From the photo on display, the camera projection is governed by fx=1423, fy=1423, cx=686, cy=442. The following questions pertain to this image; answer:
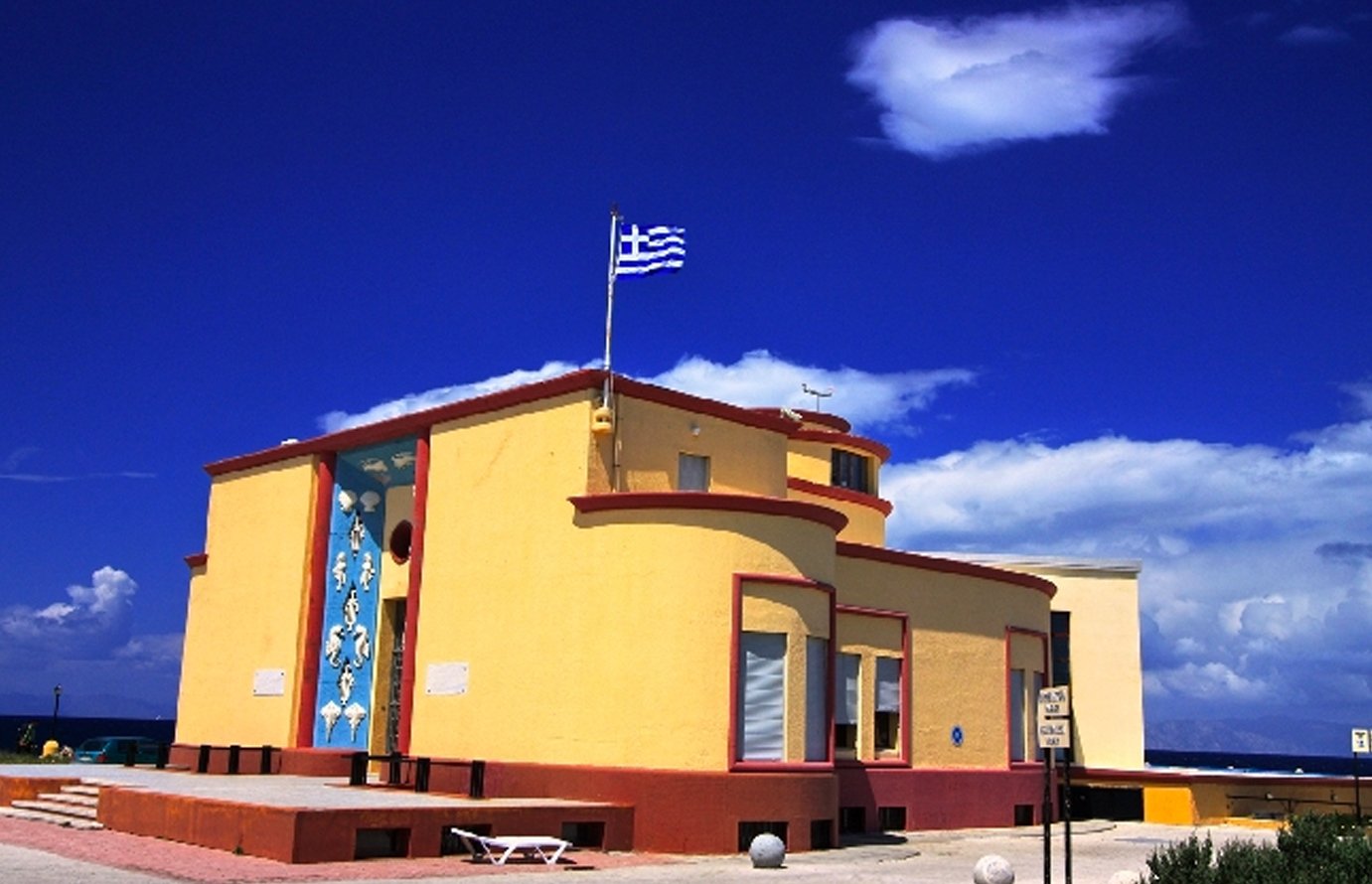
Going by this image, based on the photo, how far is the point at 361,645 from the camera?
30656mm

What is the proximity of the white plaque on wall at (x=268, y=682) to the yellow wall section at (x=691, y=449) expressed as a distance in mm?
10738

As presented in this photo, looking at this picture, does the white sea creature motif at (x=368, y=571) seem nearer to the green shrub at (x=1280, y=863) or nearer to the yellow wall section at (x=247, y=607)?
the yellow wall section at (x=247, y=607)

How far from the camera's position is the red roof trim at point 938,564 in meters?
28.3

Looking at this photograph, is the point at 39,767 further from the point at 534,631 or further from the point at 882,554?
the point at 882,554

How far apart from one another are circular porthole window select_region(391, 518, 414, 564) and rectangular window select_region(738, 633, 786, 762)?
953cm

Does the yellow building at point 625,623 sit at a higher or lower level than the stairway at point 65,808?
higher

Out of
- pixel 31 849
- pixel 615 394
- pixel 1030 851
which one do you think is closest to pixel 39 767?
pixel 31 849

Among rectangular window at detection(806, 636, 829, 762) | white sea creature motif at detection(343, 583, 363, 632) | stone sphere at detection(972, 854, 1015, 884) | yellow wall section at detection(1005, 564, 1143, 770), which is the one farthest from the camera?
yellow wall section at detection(1005, 564, 1143, 770)

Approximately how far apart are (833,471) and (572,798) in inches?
552

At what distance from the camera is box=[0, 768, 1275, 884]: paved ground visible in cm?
1752

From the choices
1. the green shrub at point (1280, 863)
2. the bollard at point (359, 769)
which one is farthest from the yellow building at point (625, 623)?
the green shrub at point (1280, 863)

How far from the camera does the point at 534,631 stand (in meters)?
24.9

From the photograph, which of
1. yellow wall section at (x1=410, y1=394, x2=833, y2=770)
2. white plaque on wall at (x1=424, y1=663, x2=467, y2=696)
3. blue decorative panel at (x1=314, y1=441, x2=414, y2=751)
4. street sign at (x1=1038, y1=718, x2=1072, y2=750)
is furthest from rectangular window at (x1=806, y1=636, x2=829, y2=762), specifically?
blue decorative panel at (x1=314, y1=441, x2=414, y2=751)

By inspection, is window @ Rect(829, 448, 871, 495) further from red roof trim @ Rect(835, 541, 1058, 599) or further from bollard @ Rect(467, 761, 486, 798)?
bollard @ Rect(467, 761, 486, 798)
